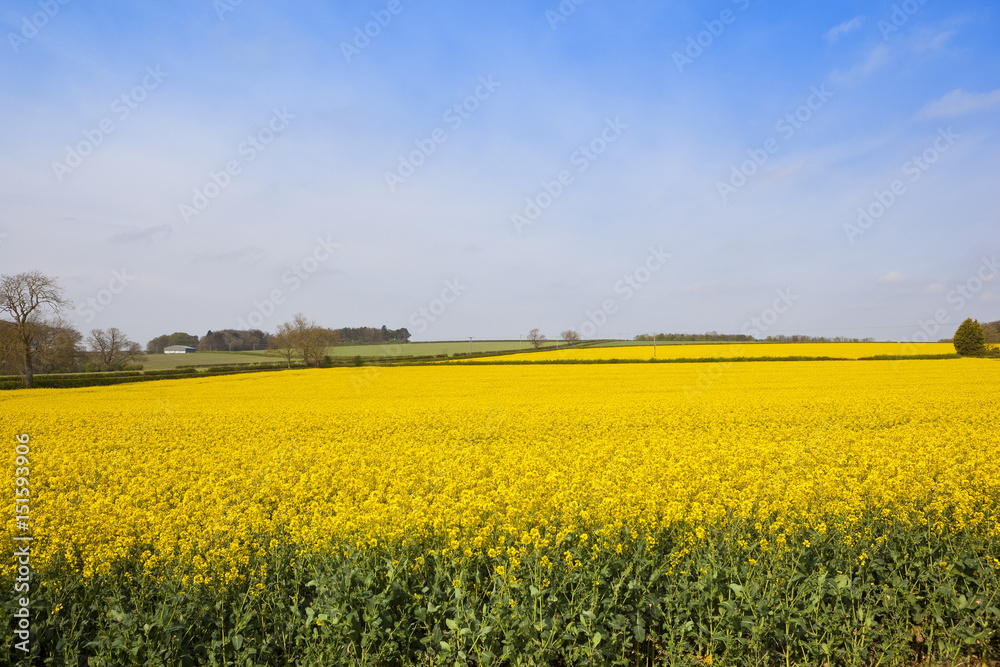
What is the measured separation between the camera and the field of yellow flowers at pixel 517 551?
162 inches

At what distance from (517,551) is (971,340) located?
62905mm

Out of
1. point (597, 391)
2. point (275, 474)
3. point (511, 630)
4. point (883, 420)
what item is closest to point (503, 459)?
point (275, 474)

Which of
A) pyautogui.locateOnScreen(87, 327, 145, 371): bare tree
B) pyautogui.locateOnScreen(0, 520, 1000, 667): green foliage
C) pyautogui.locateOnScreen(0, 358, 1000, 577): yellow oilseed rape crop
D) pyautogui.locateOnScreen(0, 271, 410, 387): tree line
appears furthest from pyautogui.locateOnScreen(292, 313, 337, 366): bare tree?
pyautogui.locateOnScreen(0, 520, 1000, 667): green foliage

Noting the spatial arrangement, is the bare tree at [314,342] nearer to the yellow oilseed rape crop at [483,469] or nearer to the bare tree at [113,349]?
the bare tree at [113,349]

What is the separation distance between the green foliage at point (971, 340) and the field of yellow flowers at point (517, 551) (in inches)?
1913

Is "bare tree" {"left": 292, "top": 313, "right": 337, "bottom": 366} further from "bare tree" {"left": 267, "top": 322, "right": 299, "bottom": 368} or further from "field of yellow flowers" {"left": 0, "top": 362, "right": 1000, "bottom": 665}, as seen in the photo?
"field of yellow flowers" {"left": 0, "top": 362, "right": 1000, "bottom": 665}

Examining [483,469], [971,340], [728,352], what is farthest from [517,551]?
[971,340]

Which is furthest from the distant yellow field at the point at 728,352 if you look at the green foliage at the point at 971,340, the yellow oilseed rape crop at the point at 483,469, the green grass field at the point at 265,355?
the yellow oilseed rape crop at the point at 483,469

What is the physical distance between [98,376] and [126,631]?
47782 mm

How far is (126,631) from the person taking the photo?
3.82 m

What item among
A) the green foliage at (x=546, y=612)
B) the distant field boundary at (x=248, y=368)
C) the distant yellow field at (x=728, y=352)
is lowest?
the green foliage at (x=546, y=612)

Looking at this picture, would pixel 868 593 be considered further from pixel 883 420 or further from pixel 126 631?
pixel 883 420

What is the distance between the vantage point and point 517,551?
15.9ft

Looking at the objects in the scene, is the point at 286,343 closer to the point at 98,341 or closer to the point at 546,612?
the point at 98,341
